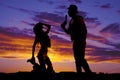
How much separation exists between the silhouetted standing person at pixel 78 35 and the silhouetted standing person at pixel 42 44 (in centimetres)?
376

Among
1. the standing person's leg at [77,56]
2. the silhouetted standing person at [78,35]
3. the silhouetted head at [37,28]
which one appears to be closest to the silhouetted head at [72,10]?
the silhouetted standing person at [78,35]

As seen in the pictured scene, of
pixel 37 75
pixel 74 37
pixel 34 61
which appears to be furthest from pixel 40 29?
pixel 74 37

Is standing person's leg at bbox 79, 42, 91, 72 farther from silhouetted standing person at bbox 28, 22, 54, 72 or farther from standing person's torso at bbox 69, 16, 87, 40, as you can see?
silhouetted standing person at bbox 28, 22, 54, 72

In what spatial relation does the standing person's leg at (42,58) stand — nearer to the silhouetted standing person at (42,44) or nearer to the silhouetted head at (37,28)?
the silhouetted standing person at (42,44)

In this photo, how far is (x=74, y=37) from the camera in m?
11.0

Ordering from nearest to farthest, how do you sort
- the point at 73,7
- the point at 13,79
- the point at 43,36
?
the point at 73,7 → the point at 13,79 → the point at 43,36

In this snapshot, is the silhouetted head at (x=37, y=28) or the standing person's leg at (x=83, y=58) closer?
the standing person's leg at (x=83, y=58)

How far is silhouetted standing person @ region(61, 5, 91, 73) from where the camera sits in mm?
10906

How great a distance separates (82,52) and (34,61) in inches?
173

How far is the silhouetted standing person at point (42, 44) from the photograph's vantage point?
14711mm

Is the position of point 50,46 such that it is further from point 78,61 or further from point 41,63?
point 78,61

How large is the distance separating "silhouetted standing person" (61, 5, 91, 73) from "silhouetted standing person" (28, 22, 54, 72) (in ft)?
12.3

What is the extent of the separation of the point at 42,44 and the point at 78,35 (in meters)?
4.14

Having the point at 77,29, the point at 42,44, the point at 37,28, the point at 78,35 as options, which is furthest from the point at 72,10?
the point at 42,44
